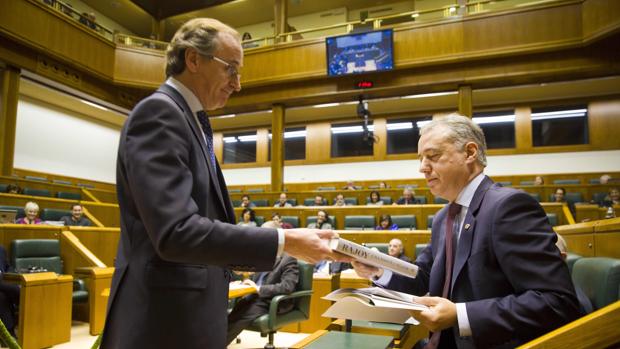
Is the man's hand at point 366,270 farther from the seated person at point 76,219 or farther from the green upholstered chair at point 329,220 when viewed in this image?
the seated person at point 76,219

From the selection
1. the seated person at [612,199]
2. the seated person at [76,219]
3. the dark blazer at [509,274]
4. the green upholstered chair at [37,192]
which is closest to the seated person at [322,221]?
the seated person at [76,219]

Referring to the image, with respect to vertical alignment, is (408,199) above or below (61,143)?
below

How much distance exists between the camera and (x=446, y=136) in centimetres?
135

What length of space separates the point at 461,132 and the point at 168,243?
3.13 ft

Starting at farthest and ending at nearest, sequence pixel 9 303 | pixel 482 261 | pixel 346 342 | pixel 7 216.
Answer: pixel 7 216 → pixel 9 303 → pixel 346 342 → pixel 482 261

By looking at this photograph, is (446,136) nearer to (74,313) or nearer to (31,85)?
(74,313)

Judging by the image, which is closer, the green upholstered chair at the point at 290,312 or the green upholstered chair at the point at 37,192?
the green upholstered chair at the point at 290,312

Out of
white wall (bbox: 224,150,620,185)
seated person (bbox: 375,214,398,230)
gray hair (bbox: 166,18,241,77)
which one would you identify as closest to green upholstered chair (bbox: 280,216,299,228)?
seated person (bbox: 375,214,398,230)

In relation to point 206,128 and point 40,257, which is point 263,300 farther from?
point 40,257

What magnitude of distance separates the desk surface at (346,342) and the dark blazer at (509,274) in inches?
32.3

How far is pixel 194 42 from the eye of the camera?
105 cm

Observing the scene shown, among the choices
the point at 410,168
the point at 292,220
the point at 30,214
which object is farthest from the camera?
the point at 410,168

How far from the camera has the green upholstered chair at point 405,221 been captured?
641 centimetres

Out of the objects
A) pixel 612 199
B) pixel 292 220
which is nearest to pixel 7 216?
pixel 292 220
